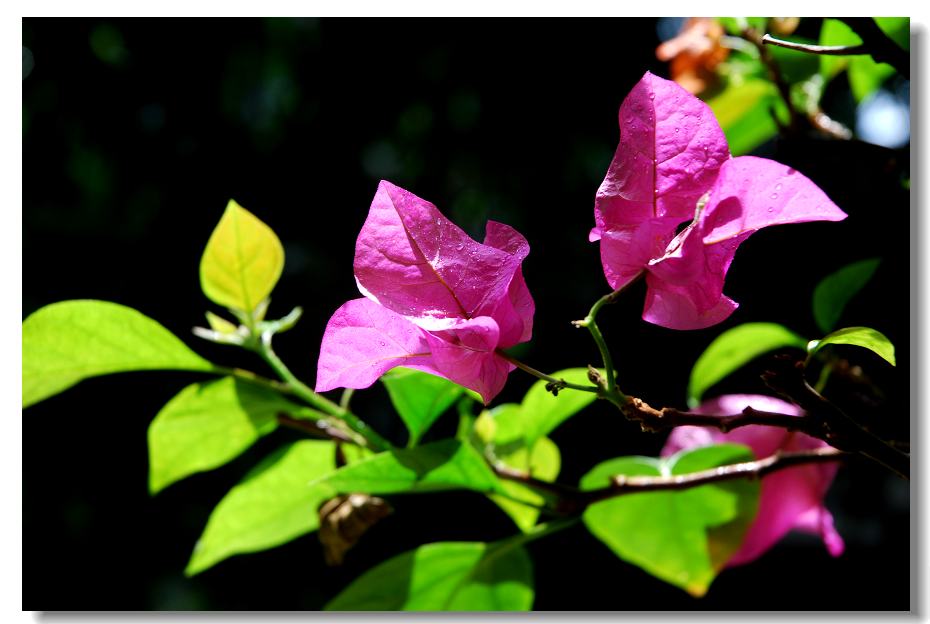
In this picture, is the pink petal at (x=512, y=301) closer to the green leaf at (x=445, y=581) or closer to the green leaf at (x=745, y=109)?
the green leaf at (x=445, y=581)

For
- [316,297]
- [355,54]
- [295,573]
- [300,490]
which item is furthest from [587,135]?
[300,490]

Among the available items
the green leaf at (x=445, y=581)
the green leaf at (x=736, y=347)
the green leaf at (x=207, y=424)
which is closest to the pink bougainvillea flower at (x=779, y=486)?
the green leaf at (x=736, y=347)

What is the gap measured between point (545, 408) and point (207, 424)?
188 mm

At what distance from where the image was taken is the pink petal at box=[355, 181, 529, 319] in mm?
276

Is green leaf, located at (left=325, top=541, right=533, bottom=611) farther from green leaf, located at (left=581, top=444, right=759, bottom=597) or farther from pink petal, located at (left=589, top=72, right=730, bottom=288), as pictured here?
pink petal, located at (left=589, top=72, right=730, bottom=288)

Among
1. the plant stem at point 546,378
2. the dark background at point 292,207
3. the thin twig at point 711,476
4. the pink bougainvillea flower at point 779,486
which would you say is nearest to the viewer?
the plant stem at point 546,378

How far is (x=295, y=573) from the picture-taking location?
4.56 feet

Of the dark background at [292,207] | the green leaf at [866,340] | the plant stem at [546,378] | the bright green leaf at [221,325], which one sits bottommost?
the dark background at [292,207]

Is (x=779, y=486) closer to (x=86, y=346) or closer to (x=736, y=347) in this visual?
(x=736, y=347)

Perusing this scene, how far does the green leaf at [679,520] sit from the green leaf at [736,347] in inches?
2.7

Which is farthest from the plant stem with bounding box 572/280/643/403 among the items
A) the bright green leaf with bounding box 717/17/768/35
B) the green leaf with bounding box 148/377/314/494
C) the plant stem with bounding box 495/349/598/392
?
the bright green leaf with bounding box 717/17/768/35

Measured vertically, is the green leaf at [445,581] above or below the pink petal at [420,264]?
below

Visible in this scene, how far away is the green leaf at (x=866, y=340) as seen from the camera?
0.91 ft
